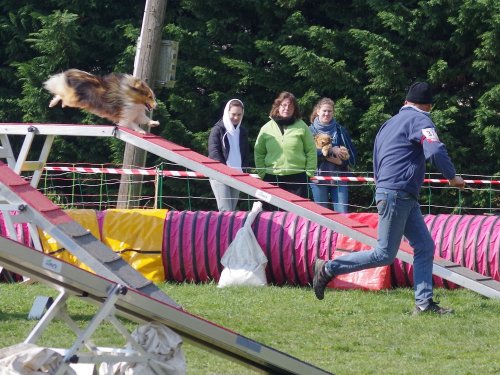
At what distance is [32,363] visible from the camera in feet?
15.9

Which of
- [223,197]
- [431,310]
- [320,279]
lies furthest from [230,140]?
[431,310]

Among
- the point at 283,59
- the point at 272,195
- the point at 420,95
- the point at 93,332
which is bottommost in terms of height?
the point at 93,332

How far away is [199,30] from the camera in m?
16.5

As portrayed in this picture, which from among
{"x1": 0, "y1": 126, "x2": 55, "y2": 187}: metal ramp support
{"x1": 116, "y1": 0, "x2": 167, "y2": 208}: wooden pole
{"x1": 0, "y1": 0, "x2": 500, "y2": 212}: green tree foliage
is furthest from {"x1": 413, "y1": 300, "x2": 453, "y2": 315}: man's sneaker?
{"x1": 0, "y1": 0, "x2": 500, "y2": 212}: green tree foliage

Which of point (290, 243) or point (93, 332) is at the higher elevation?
point (93, 332)

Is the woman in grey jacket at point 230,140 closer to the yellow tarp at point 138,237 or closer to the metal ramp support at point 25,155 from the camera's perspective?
the yellow tarp at point 138,237

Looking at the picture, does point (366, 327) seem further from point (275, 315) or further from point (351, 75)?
point (351, 75)

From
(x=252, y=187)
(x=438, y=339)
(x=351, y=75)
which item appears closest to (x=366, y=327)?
(x=438, y=339)

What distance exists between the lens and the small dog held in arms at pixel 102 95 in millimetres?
10141

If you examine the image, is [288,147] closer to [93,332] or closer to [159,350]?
[159,350]

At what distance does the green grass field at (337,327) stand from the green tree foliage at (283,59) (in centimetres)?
646

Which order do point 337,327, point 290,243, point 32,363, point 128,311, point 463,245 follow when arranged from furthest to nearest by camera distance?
point 290,243 < point 463,245 < point 337,327 < point 128,311 < point 32,363

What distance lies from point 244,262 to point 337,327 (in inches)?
90.9

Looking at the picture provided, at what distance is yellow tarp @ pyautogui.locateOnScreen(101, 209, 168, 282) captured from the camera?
10.3 m
